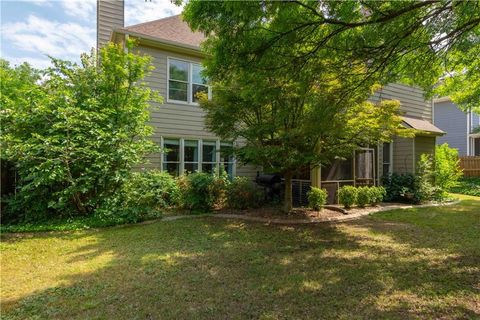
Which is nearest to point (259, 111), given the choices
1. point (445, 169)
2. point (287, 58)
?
point (287, 58)

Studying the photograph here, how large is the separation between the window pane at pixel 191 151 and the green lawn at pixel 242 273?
438 centimetres

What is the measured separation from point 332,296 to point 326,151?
15.6 ft

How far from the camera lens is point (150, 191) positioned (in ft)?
27.6

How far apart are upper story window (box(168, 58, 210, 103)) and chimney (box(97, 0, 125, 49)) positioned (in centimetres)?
274

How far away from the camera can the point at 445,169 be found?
42.4 ft

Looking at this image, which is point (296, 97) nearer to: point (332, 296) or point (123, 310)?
point (332, 296)

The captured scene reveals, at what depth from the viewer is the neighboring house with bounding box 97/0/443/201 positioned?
10.4m

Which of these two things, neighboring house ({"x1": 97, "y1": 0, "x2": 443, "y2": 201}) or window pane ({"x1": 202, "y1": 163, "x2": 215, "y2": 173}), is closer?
neighboring house ({"x1": 97, "y1": 0, "x2": 443, "y2": 201})

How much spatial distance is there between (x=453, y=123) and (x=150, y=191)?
24265 millimetres

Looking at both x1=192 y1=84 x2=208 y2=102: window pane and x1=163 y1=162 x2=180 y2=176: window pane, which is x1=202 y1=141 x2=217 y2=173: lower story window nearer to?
x1=163 y1=162 x2=180 y2=176: window pane

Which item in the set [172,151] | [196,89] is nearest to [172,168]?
[172,151]

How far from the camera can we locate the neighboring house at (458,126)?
22594mm

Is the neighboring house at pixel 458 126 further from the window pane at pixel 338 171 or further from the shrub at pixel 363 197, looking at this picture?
the shrub at pixel 363 197

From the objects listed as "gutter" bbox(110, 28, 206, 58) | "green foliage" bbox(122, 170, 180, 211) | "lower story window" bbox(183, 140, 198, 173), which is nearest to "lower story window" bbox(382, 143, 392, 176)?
"lower story window" bbox(183, 140, 198, 173)
